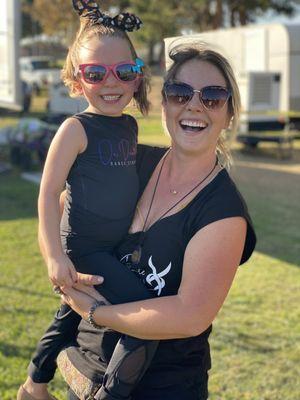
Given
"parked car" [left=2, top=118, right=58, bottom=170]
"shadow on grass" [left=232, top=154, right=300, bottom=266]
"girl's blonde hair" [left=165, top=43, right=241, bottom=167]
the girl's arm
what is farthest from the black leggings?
"parked car" [left=2, top=118, right=58, bottom=170]

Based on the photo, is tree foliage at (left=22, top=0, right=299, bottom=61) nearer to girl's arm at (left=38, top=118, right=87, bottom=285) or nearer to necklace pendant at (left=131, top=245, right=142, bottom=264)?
girl's arm at (left=38, top=118, right=87, bottom=285)

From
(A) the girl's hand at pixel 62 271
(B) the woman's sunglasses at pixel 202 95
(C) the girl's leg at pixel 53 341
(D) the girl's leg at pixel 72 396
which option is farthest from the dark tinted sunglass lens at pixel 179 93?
(D) the girl's leg at pixel 72 396

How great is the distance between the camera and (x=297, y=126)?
14164 mm

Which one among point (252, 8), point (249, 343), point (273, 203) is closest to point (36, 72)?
point (252, 8)

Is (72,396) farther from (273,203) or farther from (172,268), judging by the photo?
(273,203)

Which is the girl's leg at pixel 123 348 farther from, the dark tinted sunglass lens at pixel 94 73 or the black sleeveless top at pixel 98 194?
the dark tinted sunglass lens at pixel 94 73

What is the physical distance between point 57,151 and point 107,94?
30 cm

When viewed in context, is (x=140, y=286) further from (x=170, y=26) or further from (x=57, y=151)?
(x=170, y=26)

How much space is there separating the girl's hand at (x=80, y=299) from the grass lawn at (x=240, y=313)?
174 centimetres

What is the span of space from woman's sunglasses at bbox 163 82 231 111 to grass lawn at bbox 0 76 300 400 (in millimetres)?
2239

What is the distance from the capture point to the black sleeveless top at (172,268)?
1860 mm

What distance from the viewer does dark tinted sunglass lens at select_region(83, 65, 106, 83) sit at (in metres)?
2.14

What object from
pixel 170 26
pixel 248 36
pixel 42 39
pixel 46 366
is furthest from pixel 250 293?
pixel 42 39

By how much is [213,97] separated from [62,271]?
753mm
